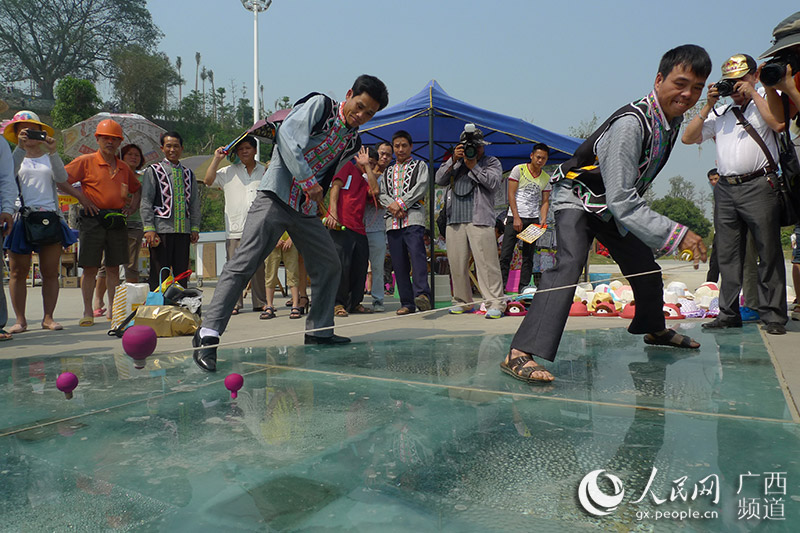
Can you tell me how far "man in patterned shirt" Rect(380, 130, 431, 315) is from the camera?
248 inches

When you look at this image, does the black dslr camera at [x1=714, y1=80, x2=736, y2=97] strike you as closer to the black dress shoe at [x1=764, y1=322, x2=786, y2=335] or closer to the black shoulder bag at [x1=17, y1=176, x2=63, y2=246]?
the black dress shoe at [x1=764, y1=322, x2=786, y2=335]

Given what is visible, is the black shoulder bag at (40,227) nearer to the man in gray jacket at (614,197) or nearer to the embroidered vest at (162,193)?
the embroidered vest at (162,193)

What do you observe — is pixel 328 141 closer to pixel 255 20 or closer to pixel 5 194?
pixel 5 194

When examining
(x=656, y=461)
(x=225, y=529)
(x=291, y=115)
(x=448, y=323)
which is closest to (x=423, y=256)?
(x=448, y=323)

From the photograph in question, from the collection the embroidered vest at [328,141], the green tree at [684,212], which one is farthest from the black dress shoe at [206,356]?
the green tree at [684,212]

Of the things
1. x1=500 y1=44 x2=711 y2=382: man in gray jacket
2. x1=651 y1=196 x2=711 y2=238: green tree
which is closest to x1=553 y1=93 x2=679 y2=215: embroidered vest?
x1=500 y1=44 x2=711 y2=382: man in gray jacket

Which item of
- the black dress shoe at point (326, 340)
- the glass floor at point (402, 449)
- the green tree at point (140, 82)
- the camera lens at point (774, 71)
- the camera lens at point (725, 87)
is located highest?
the green tree at point (140, 82)

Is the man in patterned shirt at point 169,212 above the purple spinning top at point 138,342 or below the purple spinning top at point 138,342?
above

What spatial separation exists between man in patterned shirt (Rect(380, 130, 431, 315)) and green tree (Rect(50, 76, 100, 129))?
4714 centimetres

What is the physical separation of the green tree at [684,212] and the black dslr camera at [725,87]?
44817 millimetres

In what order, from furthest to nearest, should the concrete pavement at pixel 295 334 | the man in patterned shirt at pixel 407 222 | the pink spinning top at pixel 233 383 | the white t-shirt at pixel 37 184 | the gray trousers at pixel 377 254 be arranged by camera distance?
the gray trousers at pixel 377 254 → the man in patterned shirt at pixel 407 222 → the white t-shirt at pixel 37 184 → the concrete pavement at pixel 295 334 → the pink spinning top at pixel 233 383

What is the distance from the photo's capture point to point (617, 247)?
11.4ft

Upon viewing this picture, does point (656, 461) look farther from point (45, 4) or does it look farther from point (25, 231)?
point (45, 4)

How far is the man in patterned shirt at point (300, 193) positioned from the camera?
3537 millimetres
